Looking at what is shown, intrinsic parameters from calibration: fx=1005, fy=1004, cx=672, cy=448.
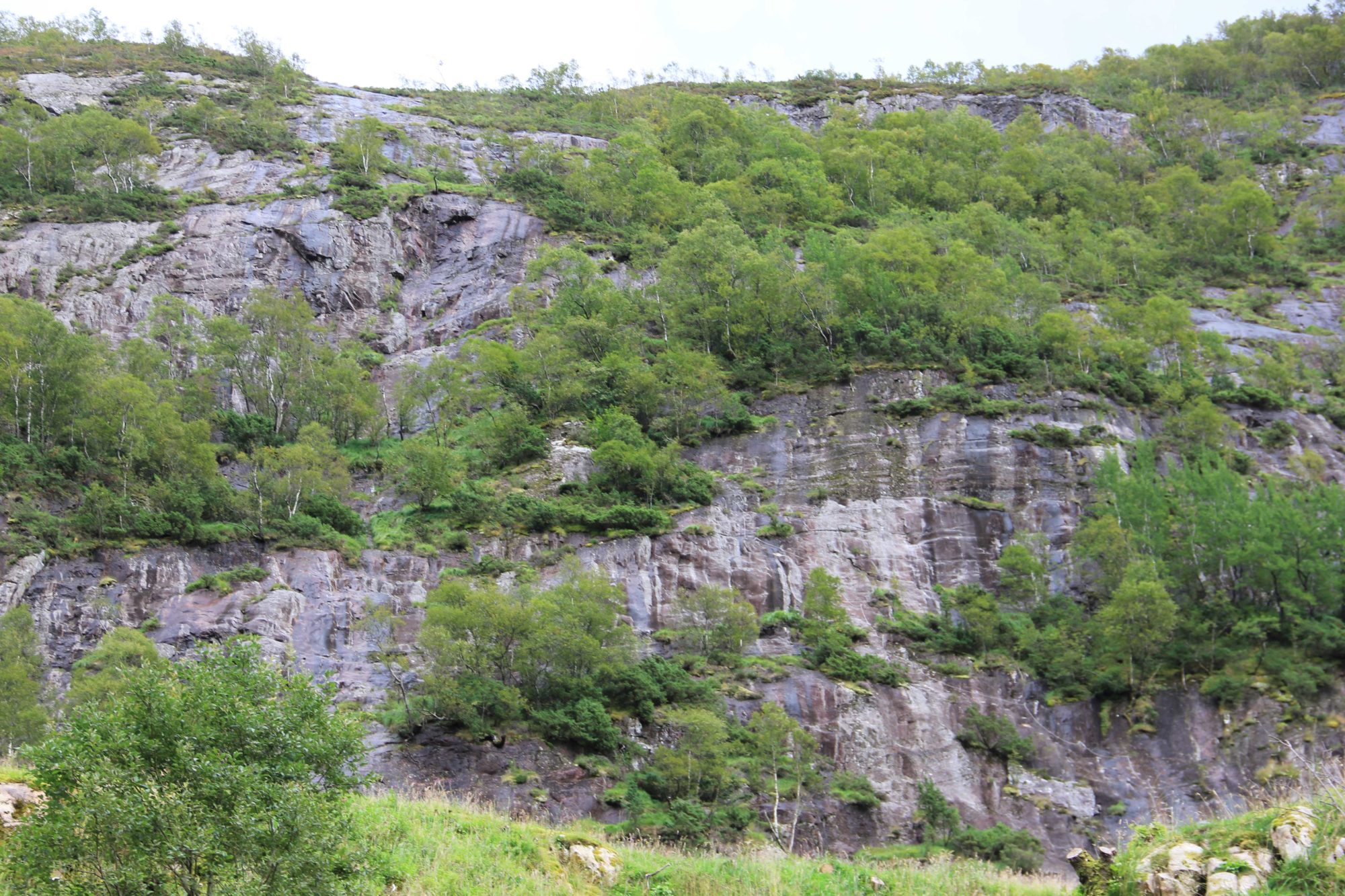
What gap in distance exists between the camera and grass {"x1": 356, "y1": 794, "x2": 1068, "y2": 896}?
1462cm

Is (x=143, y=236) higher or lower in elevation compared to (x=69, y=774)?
higher

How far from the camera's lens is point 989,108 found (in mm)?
102062

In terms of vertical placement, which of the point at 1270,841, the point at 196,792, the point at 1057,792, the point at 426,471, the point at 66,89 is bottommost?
the point at 1057,792

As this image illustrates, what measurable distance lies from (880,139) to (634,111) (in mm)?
28139

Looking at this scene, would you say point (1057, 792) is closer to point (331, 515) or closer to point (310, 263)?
point (331, 515)

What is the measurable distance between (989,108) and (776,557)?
76.3 meters

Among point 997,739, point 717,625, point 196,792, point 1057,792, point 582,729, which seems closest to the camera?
point 196,792

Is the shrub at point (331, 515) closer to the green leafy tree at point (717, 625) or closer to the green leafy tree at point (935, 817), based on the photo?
the green leafy tree at point (717, 625)

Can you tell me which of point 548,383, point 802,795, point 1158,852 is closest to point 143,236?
point 548,383

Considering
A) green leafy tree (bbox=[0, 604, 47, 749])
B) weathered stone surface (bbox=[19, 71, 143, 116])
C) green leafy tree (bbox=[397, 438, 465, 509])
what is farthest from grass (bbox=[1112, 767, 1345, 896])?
weathered stone surface (bbox=[19, 71, 143, 116])

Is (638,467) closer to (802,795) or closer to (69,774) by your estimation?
(802,795)

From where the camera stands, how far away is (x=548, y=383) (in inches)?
2004

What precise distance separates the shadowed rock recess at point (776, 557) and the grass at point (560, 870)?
12.9m

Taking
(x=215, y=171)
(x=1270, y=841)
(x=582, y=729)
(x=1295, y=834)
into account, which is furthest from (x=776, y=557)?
(x=215, y=171)
